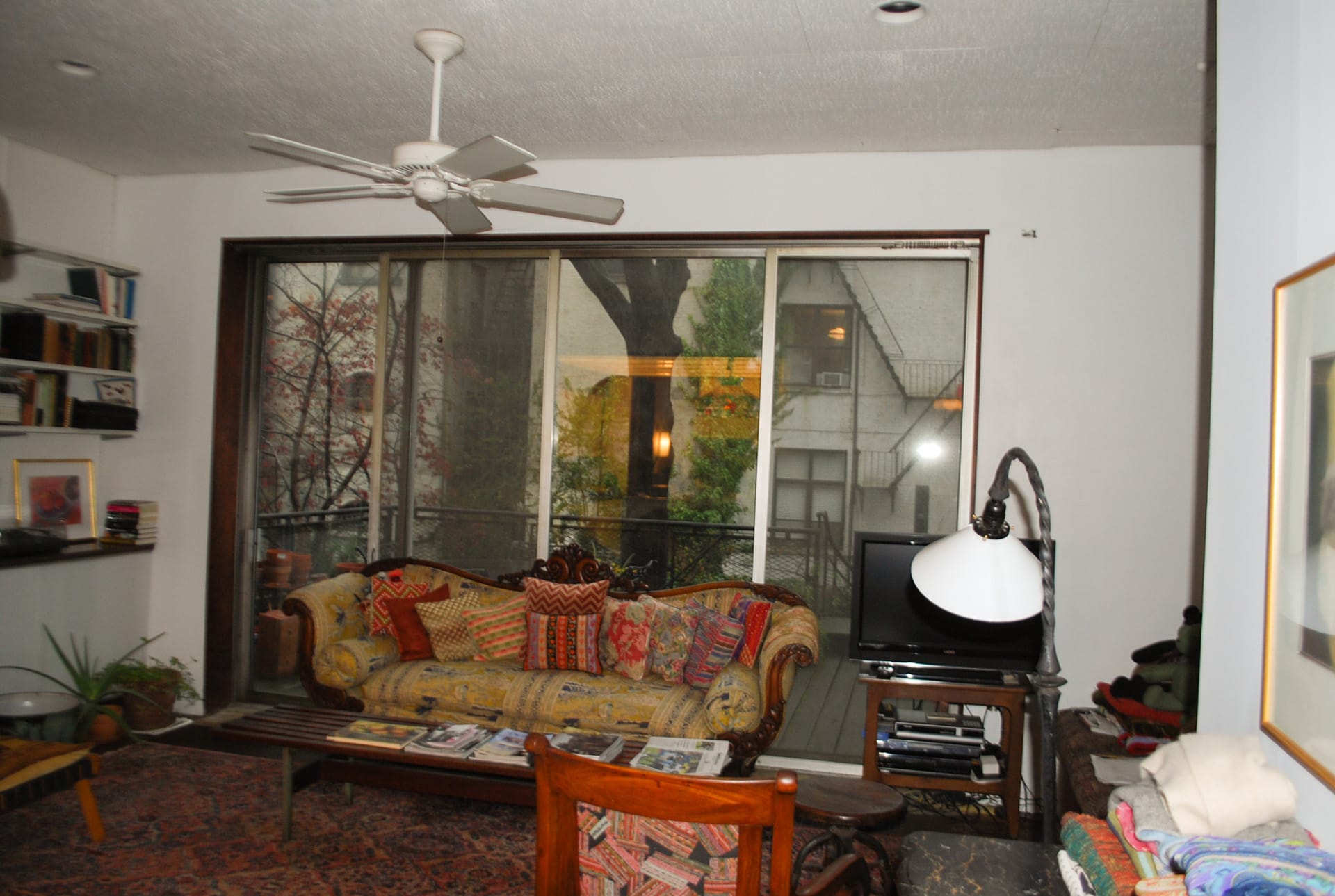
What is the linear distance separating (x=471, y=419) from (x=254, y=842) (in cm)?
220

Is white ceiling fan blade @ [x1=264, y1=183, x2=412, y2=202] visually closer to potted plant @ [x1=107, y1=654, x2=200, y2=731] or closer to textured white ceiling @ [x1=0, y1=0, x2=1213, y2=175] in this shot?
textured white ceiling @ [x1=0, y1=0, x2=1213, y2=175]

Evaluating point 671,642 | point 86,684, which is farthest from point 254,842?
point 671,642

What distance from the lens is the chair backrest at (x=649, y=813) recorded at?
4.90ft

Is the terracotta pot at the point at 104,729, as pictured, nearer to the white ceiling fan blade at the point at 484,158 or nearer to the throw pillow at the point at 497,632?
the throw pillow at the point at 497,632

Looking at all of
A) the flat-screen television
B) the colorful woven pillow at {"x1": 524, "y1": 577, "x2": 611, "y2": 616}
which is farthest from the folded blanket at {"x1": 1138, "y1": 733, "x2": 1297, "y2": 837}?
the colorful woven pillow at {"x1": 524, "y1": 577, "x2": 611, "y2": 616}

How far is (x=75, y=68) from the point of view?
11.7ft

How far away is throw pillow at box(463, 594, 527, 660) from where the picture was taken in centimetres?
425

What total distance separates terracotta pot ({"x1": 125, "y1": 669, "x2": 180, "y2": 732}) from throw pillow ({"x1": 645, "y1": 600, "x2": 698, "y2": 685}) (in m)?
2.54

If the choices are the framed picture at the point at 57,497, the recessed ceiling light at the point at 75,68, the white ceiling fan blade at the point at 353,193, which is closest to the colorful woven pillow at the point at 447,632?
the white ceiling fan blade at the point at 353,193

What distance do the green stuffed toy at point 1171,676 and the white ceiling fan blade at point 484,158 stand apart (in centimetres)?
282

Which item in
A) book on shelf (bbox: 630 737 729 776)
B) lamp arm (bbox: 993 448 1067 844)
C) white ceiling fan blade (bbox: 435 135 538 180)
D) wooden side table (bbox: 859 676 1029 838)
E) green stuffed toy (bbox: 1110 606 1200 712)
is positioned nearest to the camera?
lamp arm (bbox: 993 448 1067 844)

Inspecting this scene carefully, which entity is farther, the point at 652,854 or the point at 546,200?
the point at 546,200

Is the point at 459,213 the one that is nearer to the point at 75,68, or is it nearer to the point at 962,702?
the point at 75,68

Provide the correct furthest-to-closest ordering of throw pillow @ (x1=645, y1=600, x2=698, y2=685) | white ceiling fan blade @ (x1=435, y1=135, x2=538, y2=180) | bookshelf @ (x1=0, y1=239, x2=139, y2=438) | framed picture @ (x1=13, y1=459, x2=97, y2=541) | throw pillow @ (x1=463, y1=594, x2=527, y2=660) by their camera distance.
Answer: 1. framed picture @ (x1=13, y1=459, x2=97, y2=541)
2. bookshelf @ (x1=0, y1=239, x2=139, y2=438)
3. throw pillow @ (x1=463, y1=594, x2=527, y2=660)
4. throw pillow @ (x1=645, y1=600, x2=698, y2=685)
5. white ceiling fan blade @ (x1=435, y1=135, x2=538, y2=180)
